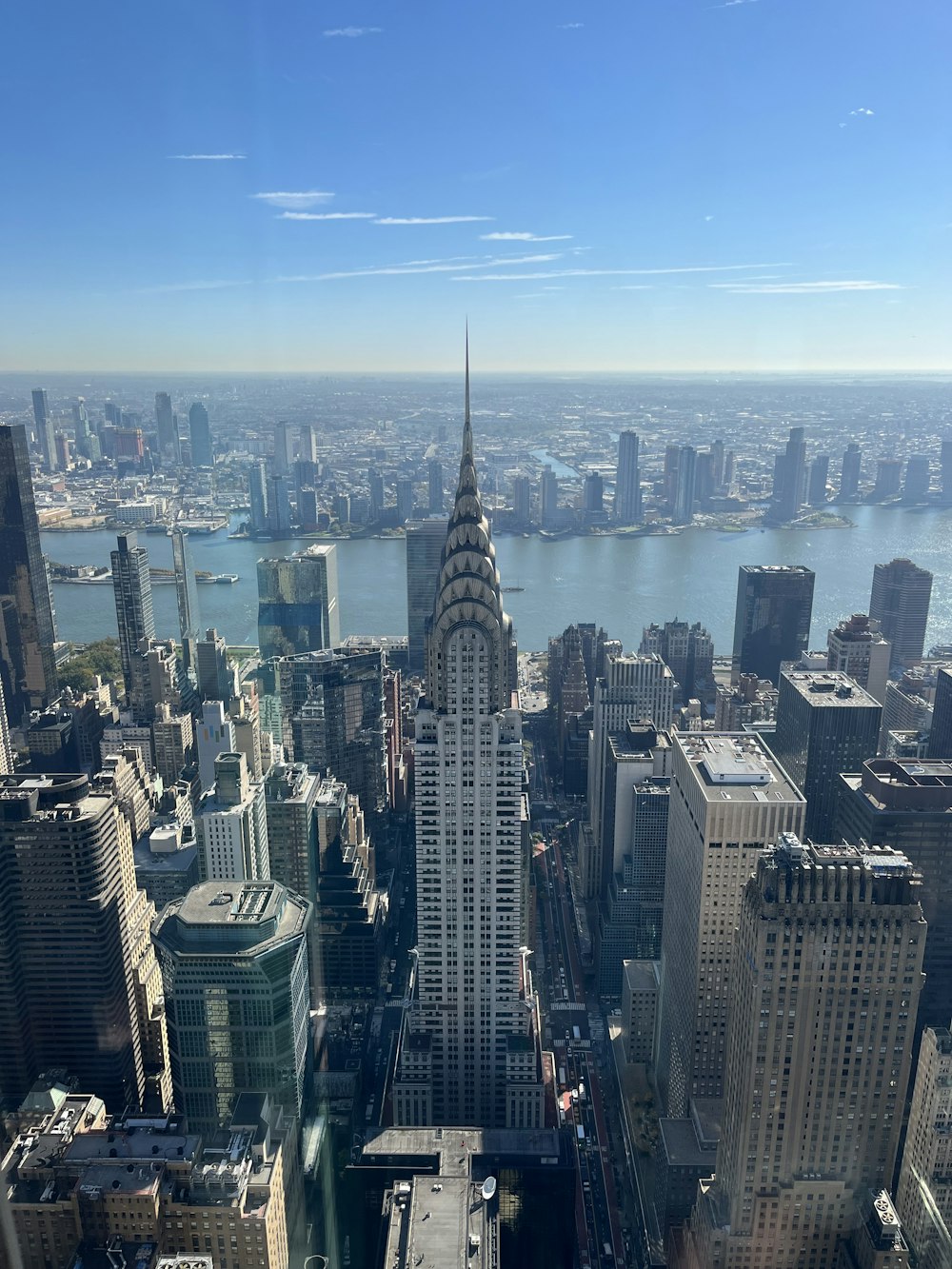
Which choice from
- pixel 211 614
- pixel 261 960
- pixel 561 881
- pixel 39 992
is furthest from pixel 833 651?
pixel 39 992

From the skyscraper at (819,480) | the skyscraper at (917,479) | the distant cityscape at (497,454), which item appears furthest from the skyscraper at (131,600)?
the skyscraper at (917,479)

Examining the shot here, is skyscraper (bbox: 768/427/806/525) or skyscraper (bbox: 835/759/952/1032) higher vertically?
skyscraper (bbox: 768/427/806/525)

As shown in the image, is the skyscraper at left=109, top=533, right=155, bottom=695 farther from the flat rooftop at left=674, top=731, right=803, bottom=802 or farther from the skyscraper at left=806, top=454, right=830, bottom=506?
the skyscraper at left=806, top=454, right=830, bottom=506

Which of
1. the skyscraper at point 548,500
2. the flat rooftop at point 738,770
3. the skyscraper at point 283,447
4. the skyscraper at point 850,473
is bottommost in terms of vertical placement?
the flat rooftop at point 738,770

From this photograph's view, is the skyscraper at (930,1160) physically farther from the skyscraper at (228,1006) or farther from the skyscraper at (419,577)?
the skyscraper at (419,577)

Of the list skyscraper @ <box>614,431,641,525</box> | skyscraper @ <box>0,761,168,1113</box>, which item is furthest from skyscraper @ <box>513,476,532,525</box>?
skyscraper @ <box>0,761,168,1113</box>

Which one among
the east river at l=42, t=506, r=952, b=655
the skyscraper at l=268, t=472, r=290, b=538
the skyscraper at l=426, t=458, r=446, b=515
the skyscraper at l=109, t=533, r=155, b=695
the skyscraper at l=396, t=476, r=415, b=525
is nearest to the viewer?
the skyscraper at l=426, t=458, r=446, b=515

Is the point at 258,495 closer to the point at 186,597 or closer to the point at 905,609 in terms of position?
the point at 186,597
